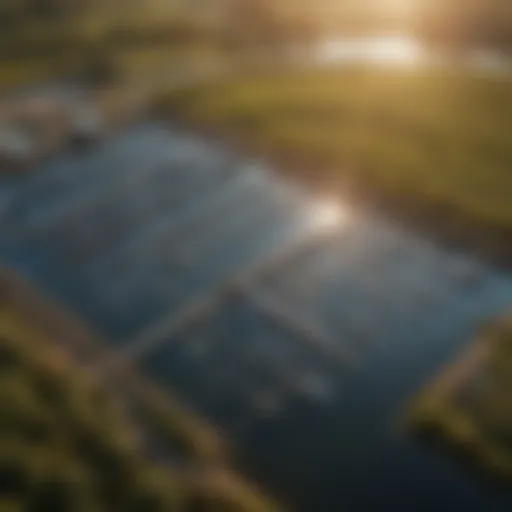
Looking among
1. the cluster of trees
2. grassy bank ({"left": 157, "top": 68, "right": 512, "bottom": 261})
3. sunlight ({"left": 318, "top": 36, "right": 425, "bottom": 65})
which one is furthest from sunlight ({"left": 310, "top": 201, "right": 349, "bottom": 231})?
sunlight ({"left": 318, "top": 36, "right": 425, "bottom": 65})

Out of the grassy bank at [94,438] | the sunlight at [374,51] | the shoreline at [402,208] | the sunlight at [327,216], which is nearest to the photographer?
the grassy bank at [94,438]

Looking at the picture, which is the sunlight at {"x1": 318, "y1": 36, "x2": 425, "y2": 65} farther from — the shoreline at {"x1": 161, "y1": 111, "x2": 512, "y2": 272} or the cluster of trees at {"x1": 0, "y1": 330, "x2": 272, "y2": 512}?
the cluster of trees at {"x1": 0, "y1": 330, "x2": 272, "y2": 512}

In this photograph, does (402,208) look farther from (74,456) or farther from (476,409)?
(74,456)

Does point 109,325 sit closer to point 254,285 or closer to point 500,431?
point 254,285

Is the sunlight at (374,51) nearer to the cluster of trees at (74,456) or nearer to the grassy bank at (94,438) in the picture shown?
the grassy bank at (94,438)

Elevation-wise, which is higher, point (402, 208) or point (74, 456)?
point (402, 208)

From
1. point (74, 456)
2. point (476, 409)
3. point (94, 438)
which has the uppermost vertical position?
point (476, 409)

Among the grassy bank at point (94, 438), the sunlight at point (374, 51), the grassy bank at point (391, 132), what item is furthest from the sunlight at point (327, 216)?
the sunlight at point (374, 51)

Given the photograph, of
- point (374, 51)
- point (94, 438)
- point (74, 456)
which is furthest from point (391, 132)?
point (74, 456)
